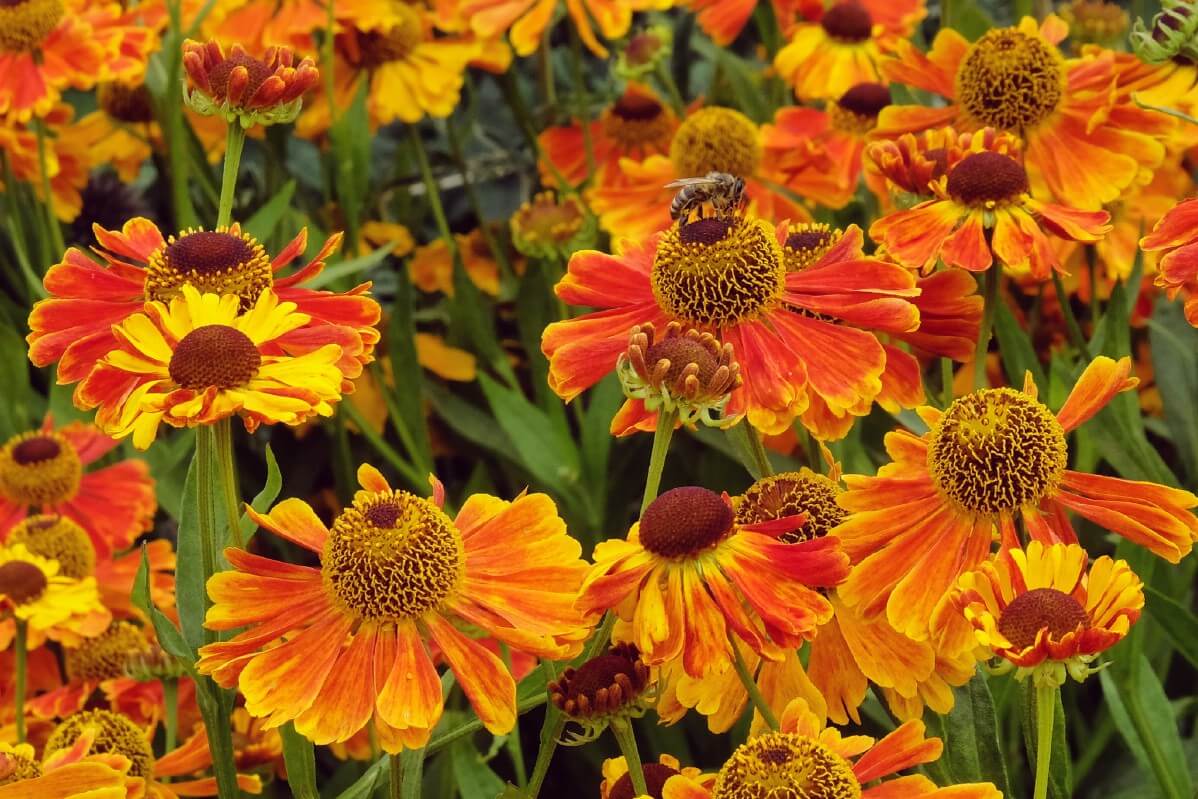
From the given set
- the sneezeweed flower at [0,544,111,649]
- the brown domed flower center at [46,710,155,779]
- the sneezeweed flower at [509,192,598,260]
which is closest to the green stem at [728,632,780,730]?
the brown domed flower center at [46,710,155,779]

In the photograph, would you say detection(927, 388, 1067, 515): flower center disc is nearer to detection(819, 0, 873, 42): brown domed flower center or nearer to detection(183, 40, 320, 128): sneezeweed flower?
detection(183, 40, 320, 128): sneezeweed flower

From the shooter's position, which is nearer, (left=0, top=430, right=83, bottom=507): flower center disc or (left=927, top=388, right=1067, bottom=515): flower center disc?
(left=927, top=388, right=1067, bottom=515): flower center disc

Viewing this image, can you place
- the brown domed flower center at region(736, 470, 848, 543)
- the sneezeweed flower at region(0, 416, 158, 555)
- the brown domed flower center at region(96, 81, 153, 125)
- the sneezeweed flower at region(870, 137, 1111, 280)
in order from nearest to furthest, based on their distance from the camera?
1. the brown domed flower center at region(736, 470, 848, 543)
2. the sneezeweed flower at region(870, 137, 1111, 280)
3. the sneezeweed flower at region(0, 416, 158, 555)
4. the brown domed flower center at region(96, 81, 153, 125)

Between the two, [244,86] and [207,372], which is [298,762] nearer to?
[207,372]

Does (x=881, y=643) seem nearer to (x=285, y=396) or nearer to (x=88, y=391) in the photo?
(x=285, y=396)

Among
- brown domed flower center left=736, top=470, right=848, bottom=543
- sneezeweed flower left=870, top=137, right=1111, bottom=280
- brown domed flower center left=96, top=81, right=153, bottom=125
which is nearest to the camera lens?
brown domed flower center left=736, top=470, right=848, bottom=543

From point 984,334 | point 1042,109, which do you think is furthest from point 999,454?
point 1042,109
